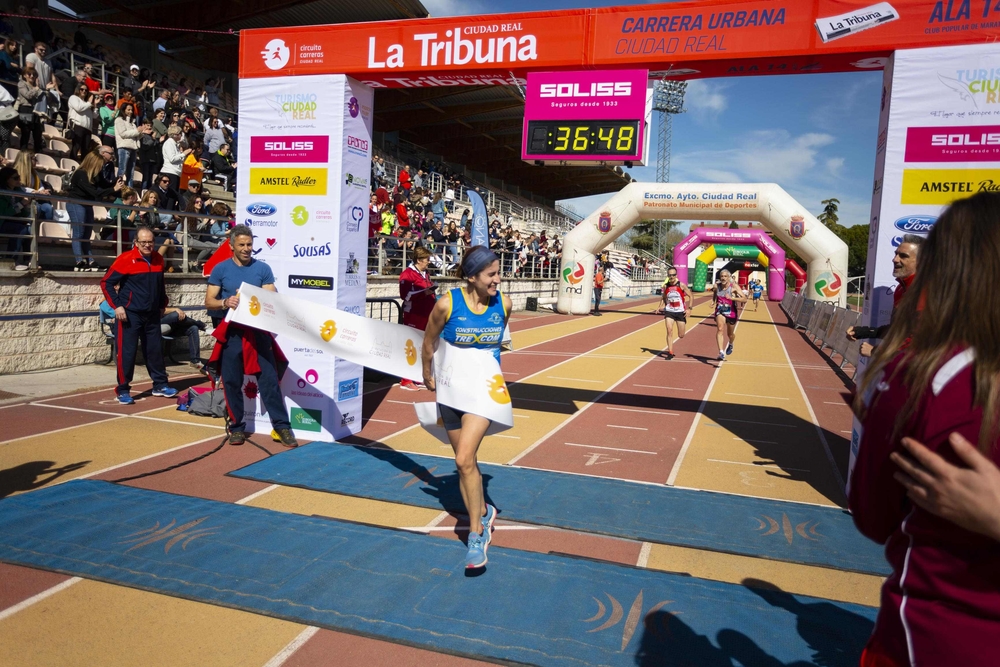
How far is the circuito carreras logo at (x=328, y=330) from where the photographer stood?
605 centimetres

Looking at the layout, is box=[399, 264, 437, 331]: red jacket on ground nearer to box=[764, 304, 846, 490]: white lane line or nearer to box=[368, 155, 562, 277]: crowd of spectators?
box=[368, 155, 562, 277]: crowd of spectators

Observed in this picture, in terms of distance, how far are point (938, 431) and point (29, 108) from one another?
46.1ft

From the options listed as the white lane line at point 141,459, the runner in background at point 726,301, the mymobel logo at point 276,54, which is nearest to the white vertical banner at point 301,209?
the mymobel logo at point 276,54

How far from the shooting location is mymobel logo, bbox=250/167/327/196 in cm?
717

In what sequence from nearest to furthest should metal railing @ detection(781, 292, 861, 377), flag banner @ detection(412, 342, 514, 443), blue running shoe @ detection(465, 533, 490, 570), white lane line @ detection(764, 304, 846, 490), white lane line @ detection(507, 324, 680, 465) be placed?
blue running shoe @ detection(465, 533, 490, 570) → flag banner @ detection(412, 342, 514, 443) → white lane line @ detection(764, 304, 846, 490) → white lane line @ detection(507, 324, 680, 465) → metal railing @ detection(781, 292, 861, 377)

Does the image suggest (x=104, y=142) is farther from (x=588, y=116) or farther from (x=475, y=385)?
(x=475, y=385)

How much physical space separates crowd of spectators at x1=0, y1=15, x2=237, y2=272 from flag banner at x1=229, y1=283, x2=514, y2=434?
209 inches

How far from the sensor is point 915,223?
5.73 m

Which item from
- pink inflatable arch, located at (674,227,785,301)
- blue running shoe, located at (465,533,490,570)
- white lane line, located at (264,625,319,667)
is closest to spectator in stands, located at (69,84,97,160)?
blue running shoe, located at (465,533,490,570)

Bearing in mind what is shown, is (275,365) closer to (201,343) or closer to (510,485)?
(510,485)

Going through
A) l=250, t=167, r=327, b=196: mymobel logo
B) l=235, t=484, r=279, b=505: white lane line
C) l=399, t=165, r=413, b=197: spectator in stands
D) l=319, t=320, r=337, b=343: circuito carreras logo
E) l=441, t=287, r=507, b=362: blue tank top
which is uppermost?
l=399, t=165, r=413, b=197: spectator in stands

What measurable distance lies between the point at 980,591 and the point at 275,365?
21.2 ft

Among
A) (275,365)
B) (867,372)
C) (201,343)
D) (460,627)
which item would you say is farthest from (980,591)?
(201,343)

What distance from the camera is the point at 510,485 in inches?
235
